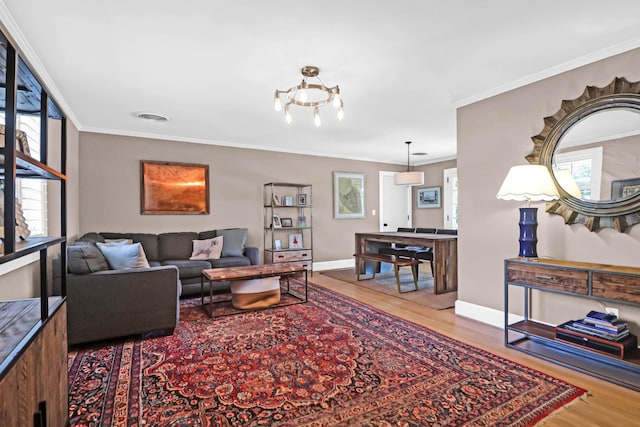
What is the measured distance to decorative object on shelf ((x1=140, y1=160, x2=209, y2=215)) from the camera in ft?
16.7

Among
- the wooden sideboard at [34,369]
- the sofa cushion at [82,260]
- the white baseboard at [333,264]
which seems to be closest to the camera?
the wooden sideboard at [34,369]

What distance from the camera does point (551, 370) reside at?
7.81ft

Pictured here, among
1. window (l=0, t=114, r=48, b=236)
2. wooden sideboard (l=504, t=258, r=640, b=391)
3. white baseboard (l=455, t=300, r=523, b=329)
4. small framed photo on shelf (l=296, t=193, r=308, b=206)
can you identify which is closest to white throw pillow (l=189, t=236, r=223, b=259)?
small framed photo on shelf (l=296, t=193, r=308, b=206)

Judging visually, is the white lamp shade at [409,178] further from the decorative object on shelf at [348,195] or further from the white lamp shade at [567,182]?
the white lamp shade at [567,182]

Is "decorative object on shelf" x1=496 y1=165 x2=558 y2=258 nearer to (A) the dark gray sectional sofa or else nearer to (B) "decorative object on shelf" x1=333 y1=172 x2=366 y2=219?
(A) the dark gray sectional sofa

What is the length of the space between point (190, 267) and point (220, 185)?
5.60ft

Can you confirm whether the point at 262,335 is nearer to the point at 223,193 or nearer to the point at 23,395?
the point at 23,395

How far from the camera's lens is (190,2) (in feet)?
6.53

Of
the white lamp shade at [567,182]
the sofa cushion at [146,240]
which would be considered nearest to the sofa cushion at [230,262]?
the sofa cushion at [146,240]

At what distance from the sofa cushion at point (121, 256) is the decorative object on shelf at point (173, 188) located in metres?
1.88

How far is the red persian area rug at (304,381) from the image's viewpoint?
1.86 m

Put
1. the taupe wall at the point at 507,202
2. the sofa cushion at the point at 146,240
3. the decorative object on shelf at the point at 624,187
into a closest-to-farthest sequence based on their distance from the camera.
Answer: the decorative object on shelf at the point at 624,187
the taupe wall at the point at 507,202
the sofa cushion at the point at 146,240

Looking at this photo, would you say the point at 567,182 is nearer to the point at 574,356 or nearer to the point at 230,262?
the point at 574,356

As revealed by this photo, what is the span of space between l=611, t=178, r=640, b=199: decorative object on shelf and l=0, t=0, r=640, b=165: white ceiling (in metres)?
0.96
